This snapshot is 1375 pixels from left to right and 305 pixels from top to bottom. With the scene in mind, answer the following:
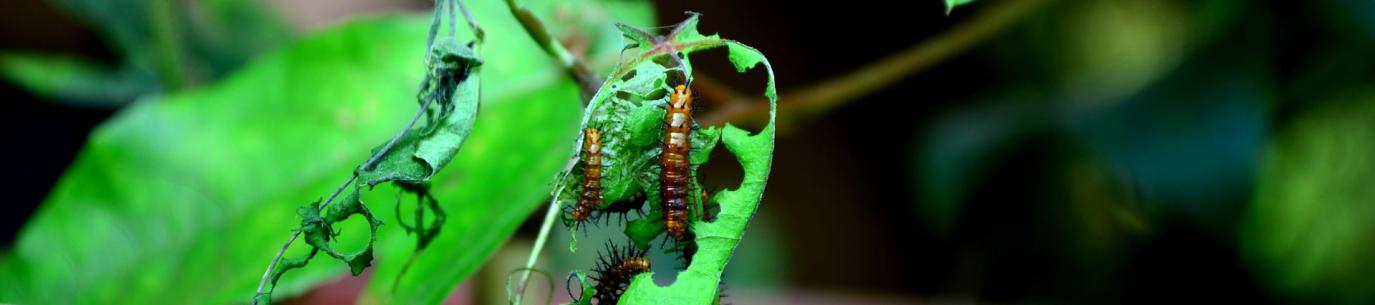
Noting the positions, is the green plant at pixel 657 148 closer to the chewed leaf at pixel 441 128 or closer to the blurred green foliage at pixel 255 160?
the chewed leaf at pixel 441 128

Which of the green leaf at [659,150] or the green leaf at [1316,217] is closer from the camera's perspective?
the green leaf at [659,150]

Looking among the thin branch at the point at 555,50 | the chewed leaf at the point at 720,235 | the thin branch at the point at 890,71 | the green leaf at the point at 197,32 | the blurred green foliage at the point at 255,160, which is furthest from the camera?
the green leaf at the point at 197,32

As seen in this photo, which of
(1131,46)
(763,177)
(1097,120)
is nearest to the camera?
(763,177)

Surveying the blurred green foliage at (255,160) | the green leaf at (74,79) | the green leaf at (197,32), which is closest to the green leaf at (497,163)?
the blurred green foliage at (255,160)

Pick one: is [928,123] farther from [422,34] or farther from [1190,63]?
[422,34]

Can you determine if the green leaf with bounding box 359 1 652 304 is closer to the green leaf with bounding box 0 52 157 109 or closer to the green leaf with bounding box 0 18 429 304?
the green leaf with bounding box 0 18 429 304

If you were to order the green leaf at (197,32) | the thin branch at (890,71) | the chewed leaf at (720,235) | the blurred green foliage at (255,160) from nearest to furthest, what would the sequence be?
the chewed leaf at (720,235), the blurred green foliage at (255,160), the thin branch at (890,71), the green leaf at (197,32)

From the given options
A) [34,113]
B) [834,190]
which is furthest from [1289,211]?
[34,113]
